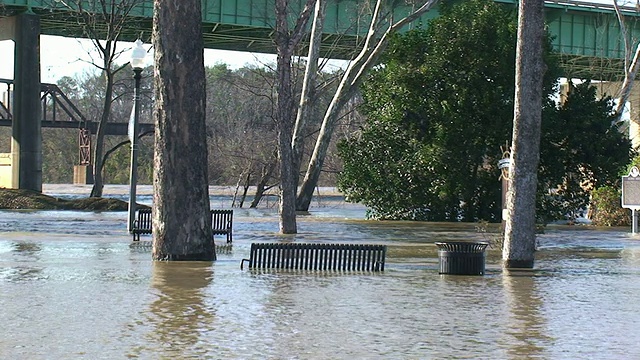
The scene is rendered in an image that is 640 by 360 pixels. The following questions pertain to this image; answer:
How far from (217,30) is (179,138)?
41.3m

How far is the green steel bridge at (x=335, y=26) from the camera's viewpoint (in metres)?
58.3

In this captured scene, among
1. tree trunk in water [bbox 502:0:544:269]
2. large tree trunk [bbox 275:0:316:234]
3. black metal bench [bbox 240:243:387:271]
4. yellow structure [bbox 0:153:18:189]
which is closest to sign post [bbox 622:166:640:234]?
large tree trunk [bbox 275:0:316:234]

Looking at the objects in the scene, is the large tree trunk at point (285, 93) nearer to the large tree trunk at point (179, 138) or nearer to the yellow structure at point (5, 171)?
the large tree trunk at point (179, 138)

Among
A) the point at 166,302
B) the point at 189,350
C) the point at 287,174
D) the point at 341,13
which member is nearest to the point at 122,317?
the point at 166,302

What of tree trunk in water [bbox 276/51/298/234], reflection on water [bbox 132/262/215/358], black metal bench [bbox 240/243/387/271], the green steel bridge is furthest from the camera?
the green steel bridge

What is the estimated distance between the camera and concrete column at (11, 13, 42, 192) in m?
58.4

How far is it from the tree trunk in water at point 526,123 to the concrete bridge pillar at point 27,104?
41066mm

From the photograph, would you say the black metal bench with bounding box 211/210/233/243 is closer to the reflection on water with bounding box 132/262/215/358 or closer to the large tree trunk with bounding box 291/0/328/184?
the reflection on water with bounding box 132/262/215/358

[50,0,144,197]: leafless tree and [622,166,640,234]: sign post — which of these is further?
[50,0,144,197]: leafless tree

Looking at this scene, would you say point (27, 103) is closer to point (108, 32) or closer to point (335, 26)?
point (108, 32)

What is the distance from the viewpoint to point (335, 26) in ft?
196

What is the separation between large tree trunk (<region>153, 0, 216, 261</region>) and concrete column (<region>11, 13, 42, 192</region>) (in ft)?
125

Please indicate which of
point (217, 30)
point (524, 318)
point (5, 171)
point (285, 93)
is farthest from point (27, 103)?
point (524, 318)

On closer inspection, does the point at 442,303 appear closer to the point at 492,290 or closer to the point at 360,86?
the point at 492,290
